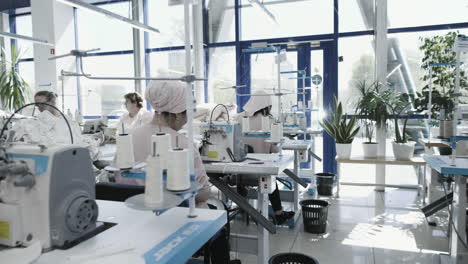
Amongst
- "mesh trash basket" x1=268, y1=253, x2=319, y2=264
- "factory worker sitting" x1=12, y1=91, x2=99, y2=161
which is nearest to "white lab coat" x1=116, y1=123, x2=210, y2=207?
"mesh trash basket" x1=268, y1=253, x2=319, y2=264

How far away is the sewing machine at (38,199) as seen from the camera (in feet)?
3.15

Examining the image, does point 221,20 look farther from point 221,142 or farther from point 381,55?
point 221,142

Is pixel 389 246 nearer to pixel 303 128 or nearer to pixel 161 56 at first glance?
pixel 303 128

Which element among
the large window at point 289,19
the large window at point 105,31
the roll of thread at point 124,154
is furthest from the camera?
the large window at point 105,31

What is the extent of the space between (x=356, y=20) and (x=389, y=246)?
349cm

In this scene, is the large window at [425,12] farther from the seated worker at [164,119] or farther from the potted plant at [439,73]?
the seated worker at [164,119]

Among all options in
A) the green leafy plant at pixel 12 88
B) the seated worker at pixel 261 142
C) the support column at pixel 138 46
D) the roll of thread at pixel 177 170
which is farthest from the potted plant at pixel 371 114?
the green leafy plant at pixel 12 88

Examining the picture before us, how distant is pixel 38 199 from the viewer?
964 millimetres

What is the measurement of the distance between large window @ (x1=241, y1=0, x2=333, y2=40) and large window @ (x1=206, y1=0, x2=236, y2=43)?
22cm

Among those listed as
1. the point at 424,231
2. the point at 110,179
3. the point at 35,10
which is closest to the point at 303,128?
the point at 424,231

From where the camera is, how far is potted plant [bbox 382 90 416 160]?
4.30 metres

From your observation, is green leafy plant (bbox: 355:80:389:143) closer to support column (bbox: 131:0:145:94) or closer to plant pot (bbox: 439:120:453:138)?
plant pot (bbox: 439:120:453:138)

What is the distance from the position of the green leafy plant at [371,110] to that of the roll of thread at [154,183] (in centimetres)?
383

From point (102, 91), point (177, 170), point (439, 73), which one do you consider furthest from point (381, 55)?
point (102, 91)
